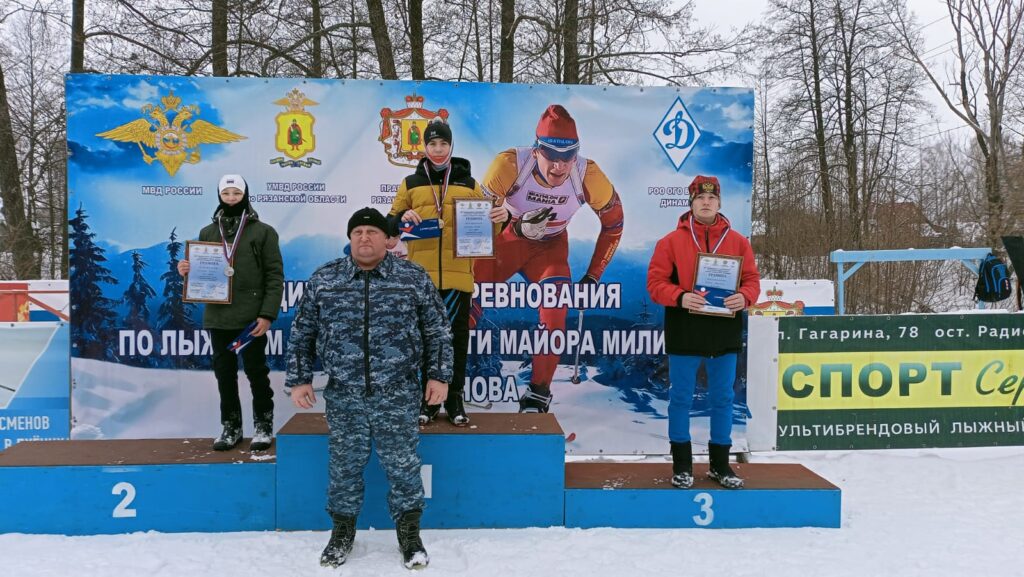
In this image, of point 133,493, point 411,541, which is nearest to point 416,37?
point 133,493

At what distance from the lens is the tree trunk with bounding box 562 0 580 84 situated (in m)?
12.0

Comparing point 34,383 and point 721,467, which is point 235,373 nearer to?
point 34,383

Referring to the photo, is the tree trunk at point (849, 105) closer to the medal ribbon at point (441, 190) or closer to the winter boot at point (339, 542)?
the medal ribbon at point (441, 190)

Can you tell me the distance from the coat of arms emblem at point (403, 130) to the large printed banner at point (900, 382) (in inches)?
123

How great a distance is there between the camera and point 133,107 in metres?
A: 4.59

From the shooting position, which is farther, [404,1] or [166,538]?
[404,1]

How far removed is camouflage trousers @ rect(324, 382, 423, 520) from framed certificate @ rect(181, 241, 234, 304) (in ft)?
3.54

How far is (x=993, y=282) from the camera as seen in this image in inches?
225

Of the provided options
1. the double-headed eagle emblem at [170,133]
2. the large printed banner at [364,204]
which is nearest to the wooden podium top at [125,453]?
the large printed banner at [364,204]

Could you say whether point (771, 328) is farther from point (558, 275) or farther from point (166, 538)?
point (166, 538)

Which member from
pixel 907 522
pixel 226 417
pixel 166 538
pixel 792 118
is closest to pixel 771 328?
pixel 907 522

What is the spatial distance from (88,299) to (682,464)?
13.7 feet

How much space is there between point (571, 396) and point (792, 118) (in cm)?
1617

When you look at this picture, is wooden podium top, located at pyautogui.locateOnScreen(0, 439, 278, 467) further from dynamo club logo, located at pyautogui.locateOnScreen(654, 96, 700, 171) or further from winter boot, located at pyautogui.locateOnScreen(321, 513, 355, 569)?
dynamo club logo, located at pyautogui.locateOnScreen(654, 96, 700, 171)
